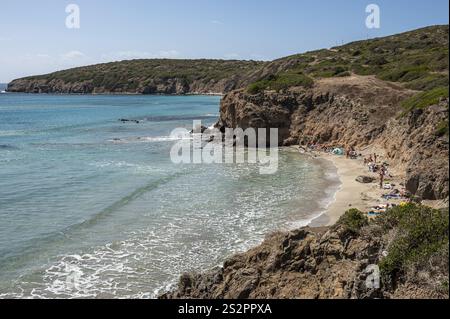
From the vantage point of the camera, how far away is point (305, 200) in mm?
26406

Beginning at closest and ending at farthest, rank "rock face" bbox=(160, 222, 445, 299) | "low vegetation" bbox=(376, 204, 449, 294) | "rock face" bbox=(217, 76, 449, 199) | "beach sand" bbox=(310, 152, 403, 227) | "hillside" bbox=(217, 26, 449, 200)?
"low vegetation" bbox=(376, 204, 449, 294) → "rock face" bbox=(160, 222, 445, 299) → "beach sand" bbox=(310, 152, 403, 227) → "hillside" bbox=(217, 26, 449, 200) → "rock face" bbox=(217, 76, 449, 199)

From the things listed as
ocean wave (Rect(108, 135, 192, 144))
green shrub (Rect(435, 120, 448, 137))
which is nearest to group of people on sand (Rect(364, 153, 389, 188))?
green shrub (Rect(435, 120, 448, 137))

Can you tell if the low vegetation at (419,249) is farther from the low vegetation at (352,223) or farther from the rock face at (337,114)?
the rock face at (337,114)

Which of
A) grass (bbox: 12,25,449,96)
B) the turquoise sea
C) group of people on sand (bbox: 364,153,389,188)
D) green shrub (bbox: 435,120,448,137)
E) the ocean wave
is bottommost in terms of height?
the turquoise sea

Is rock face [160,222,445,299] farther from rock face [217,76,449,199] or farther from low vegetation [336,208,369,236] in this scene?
rock face [217,76,449,199]

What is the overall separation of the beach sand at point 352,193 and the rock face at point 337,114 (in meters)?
2.69

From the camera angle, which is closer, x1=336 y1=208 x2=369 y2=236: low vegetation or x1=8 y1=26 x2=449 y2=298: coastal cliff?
x1=8 y1=26 x2=449 y2=298: coastal cliff

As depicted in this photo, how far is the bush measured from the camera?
9906 millimetres

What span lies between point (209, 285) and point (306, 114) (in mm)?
38925

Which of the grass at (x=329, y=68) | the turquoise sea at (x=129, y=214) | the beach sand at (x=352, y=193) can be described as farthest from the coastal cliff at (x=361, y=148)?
the turquoise sea at (x=129, y=214)

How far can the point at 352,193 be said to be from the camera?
2758 cm

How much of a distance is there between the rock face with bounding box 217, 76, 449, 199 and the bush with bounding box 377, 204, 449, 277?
21.5 m
